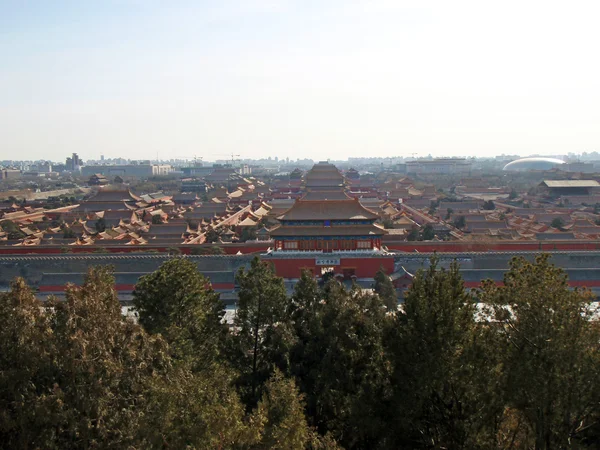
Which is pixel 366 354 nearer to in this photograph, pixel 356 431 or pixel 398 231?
pixel 356 431

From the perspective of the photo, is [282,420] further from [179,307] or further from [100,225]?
[100,225]

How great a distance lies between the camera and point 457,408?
271 inches

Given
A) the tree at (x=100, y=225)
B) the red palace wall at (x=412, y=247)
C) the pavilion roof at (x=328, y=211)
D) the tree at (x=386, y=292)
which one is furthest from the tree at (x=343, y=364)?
the tree at (x=100, y=225)

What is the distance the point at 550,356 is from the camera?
6.21 m

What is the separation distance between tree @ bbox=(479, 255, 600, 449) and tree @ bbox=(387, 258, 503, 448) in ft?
1.18

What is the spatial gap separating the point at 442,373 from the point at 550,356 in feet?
4.18

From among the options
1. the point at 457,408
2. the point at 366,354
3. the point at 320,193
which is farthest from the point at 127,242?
the point at 457,408

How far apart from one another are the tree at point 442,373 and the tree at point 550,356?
0.36 m

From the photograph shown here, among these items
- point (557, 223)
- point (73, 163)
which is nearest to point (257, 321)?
point (557, 223)

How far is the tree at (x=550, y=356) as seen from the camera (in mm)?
6219

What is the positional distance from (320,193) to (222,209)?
931 cm

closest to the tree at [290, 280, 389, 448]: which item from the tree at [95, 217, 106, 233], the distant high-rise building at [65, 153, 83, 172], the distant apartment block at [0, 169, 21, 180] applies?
the tree at [95, 217, 106, 233]

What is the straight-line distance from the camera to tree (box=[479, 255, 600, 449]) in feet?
20.4

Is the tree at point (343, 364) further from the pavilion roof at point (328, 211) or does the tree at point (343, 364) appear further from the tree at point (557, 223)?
the tree at point (557, 223)
